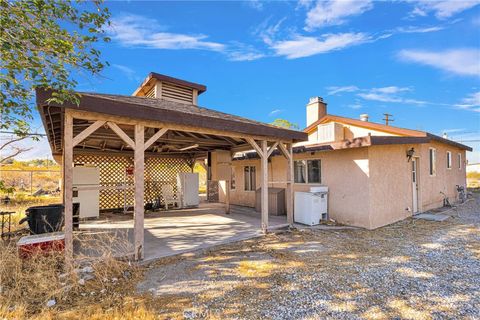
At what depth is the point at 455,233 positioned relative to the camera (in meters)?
6.53

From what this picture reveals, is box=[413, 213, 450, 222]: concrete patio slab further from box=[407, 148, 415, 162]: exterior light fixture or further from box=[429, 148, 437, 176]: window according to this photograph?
box=[429, 148, 437, 176]: window

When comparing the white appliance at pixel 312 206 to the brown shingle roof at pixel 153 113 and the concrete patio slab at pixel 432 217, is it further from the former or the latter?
the concrete patio slab at pixel 432 217

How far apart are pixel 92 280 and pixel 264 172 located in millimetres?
4179

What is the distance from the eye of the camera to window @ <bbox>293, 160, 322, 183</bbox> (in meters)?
8.29

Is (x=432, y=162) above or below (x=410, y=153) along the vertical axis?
below

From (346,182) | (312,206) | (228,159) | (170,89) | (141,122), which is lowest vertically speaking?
(312,206)

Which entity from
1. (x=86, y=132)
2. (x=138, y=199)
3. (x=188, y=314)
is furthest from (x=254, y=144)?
(x=188, y=314)

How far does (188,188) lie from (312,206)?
→ 6244 mm

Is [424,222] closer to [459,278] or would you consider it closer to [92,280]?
[459,278]

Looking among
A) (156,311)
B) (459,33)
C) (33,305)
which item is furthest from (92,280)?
(459,33)

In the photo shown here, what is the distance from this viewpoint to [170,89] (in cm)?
902

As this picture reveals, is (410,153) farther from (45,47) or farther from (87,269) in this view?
(45,47)

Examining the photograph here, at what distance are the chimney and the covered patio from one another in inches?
194

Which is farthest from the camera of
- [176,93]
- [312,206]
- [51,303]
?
[176,93]
